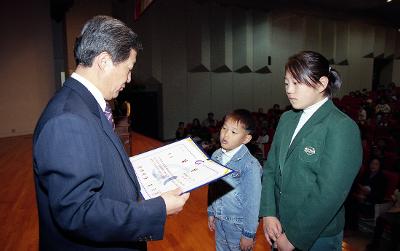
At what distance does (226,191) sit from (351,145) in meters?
0.84

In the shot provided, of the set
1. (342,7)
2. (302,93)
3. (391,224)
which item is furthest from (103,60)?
(342,7)

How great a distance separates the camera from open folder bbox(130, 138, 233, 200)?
119cm

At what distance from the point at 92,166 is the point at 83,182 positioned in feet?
0.19

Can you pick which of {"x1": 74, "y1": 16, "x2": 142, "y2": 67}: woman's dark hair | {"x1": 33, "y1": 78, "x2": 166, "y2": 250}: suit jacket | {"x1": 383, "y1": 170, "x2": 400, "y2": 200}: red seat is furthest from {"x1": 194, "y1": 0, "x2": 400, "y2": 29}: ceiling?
{"x1": 33, "y1": 78, "x2": 166, "y2": 250}: suit jacket

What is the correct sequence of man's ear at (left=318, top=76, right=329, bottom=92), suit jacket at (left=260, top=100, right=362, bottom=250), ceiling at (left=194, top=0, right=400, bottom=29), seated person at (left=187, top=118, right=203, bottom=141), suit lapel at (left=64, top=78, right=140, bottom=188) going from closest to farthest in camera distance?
suit lapel at (left=64, top=78, right=140, bottom=188) < suit jacket at (left=260, top=100, right=362, bottom=250) < man's ear at (left=318, top=76, right=329, bottom=92) < seated person at (left=187, top=118, right=203, bottom=141) < ceiling at (left=194, top=0, right=400, bottom=29)

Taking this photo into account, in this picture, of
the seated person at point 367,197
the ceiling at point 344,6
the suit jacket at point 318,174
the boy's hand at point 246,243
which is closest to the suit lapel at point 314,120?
the suit jacket at point 318,174

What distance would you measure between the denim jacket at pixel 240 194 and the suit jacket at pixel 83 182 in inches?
31.2

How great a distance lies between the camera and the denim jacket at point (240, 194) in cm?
171

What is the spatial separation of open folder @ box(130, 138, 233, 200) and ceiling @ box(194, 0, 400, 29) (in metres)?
9.57

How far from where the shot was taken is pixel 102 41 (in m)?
1.07

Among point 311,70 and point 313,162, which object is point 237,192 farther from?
point 311,70

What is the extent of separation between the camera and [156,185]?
1.27 m

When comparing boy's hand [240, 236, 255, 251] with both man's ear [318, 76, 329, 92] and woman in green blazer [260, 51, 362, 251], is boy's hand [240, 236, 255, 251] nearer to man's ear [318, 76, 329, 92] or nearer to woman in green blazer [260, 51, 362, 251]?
woman in green blazer [260, 51, 362, 251]

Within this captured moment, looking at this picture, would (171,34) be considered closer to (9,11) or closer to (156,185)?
(9,11)
